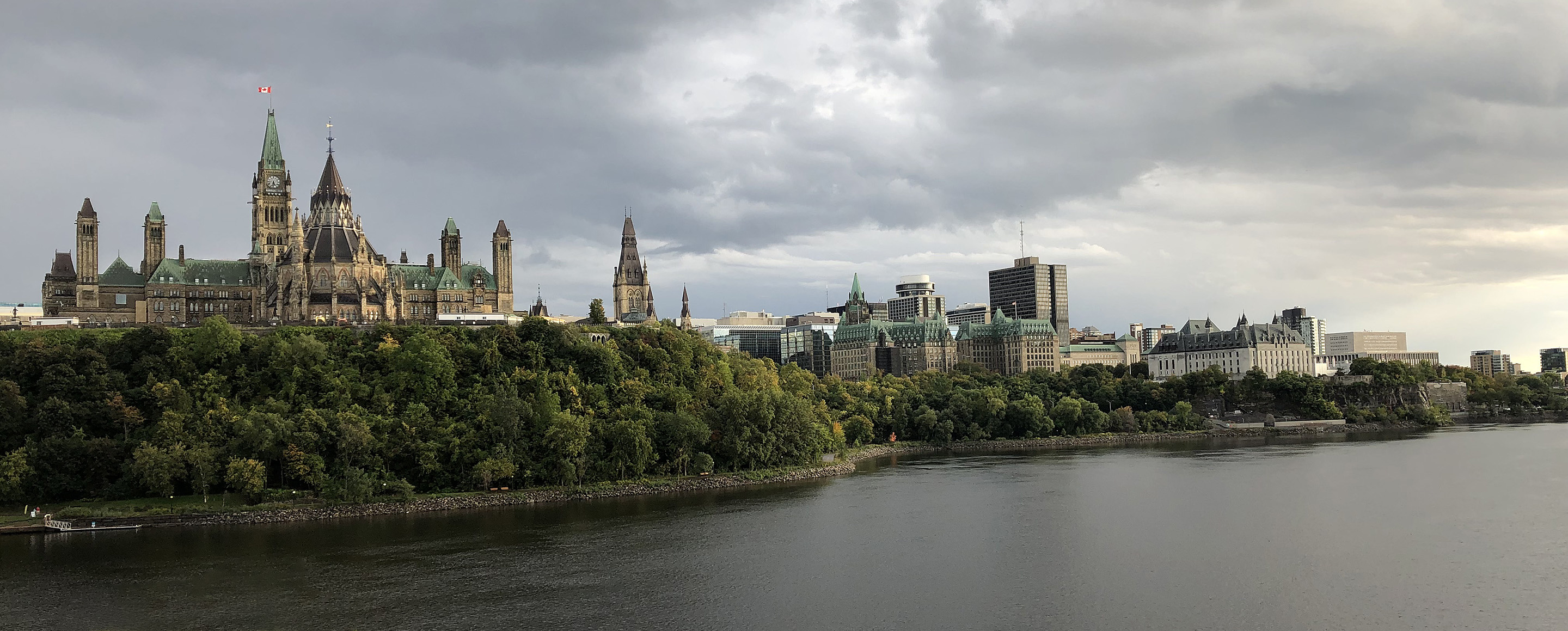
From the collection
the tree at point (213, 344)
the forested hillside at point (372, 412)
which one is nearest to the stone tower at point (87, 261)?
the forested hillside at point (372, 412)

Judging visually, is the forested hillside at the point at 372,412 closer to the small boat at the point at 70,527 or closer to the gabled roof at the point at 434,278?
the small boat at the point at 70,527

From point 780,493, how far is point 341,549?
1337 inches

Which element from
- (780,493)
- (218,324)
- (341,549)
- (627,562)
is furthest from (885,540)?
(218,324)

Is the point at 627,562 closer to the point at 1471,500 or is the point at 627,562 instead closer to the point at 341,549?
the point at 341,549

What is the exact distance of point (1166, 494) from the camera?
82438 mm

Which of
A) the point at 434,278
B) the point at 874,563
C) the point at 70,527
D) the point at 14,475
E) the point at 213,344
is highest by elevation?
the point at 434,278

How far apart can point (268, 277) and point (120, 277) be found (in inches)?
582

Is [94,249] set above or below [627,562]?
above

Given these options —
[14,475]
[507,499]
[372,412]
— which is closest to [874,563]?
[507,499]

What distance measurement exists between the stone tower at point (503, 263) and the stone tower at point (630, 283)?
32.7 meters

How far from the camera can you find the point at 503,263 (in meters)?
144

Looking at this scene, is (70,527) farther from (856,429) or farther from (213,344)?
(856,429)

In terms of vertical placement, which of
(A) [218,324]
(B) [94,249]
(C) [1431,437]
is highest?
(B) [94,249]

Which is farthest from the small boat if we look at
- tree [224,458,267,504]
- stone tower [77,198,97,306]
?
stone tower [77,198,97,306]
